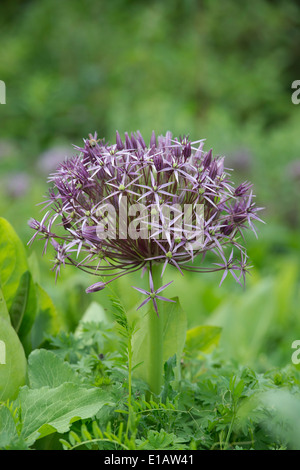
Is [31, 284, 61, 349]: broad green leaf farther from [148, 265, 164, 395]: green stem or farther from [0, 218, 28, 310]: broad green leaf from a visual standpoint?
[148, 265, 164, 395]: green stem

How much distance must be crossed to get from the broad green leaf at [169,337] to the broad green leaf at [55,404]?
0.13m

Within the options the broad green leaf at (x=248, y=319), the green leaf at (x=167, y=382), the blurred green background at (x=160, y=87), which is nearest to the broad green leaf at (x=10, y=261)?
the green leaf at (x=167, y=382)

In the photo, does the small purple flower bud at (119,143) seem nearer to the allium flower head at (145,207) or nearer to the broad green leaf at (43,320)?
the allium flower head at (145,207)

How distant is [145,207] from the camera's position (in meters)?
0.82

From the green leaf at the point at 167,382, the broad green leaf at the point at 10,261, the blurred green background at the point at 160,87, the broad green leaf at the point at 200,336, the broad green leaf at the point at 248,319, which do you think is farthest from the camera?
the blurred green background at the point at 160,87

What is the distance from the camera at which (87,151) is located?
2.94ft

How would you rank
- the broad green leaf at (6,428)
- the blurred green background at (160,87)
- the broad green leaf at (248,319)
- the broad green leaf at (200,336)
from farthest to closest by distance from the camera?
the blurred green background at (160,87), the broad green leaf at (248,319), the broad green leaf at (200,336), the broad green leaf at (6,428)

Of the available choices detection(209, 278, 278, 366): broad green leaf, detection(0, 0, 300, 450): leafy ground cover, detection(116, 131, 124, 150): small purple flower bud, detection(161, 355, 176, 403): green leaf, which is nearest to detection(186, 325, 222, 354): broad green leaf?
detection(0, 0, 300, 450): leafy ground cover

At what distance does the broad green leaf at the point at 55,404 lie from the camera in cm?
85

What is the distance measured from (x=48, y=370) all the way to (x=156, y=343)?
0.21 m

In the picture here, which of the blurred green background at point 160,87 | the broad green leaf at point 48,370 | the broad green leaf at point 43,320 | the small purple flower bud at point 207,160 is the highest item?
the blurred green background at point 160,87

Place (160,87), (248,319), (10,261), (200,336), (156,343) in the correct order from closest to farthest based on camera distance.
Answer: (156,343) < (10,261) < (200,336) < (248,319) < (160,87)

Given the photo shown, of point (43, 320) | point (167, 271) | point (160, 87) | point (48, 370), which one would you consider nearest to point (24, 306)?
point (43, 320)

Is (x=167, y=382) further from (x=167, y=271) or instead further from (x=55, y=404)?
(x=167, y=271)
